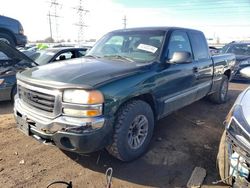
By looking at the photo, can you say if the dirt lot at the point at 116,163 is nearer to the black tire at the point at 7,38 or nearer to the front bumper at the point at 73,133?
the front bumper at the point at 73,133

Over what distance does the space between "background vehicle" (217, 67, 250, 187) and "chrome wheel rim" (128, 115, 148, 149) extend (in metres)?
1.14

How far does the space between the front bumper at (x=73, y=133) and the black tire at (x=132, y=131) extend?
16 centimetres

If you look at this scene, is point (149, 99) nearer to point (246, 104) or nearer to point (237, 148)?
point (246, 104)

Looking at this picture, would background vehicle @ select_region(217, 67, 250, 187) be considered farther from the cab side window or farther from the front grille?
the front grille

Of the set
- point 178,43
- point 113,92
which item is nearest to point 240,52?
point 178,43

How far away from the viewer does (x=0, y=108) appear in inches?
230

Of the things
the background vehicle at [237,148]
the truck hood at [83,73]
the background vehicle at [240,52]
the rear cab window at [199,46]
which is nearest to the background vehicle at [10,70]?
the truck hood at [83,73]

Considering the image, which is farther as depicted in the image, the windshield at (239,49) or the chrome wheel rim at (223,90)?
the windshield at (239,49)

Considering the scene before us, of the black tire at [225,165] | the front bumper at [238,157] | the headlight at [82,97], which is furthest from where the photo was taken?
the headlight at [82,97]

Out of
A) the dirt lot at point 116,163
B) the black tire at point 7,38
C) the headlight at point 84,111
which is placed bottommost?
the dirt lot at point 116,163

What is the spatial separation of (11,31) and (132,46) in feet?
19.2

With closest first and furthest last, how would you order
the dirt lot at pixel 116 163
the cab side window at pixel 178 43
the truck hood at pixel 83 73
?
1. the truck hood at pixel 83 73
2. the dirt lot at pixel 116 163
3. the cab side window at pixel 178 43

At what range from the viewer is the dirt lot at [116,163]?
3.01 meters

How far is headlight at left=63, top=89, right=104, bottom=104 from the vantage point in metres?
2.69
